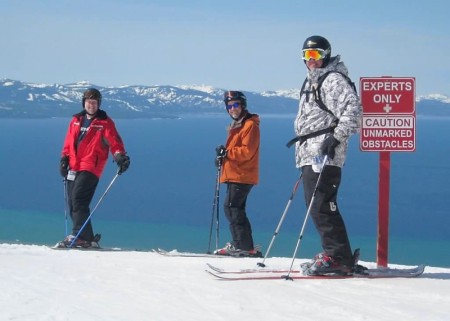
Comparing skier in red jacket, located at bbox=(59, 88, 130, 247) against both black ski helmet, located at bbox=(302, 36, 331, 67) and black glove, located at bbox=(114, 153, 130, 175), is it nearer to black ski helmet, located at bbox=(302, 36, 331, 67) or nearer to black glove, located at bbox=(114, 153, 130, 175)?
black glove, located at bbox=(114, 153, 130, 175)

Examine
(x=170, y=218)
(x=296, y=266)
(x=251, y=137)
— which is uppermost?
(x=251, y=137)

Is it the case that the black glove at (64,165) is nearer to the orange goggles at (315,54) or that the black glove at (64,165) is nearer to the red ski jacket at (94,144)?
the red ski jacket at (94,144)

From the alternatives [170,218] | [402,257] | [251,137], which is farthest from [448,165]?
[251,137]

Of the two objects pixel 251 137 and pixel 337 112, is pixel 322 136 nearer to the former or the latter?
pixel 337 112

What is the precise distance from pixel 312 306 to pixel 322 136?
1253mm

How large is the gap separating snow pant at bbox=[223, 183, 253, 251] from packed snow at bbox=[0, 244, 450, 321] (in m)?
1.37

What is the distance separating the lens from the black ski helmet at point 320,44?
15.9 feet

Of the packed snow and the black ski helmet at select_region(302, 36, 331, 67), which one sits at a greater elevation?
the black ski helmet at select_region(302, 36, 331, 67)

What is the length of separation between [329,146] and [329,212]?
0.47 metres

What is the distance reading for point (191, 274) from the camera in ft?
16.1

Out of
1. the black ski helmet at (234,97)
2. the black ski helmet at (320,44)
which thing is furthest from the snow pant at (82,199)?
the black ski helmet at (320,44)

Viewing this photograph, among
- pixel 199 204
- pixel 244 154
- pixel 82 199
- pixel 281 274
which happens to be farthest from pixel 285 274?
pixel 199 204

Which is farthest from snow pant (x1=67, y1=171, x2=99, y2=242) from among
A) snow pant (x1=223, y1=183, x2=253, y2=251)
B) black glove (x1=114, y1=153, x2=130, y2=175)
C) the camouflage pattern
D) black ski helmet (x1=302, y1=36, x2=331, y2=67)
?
black ski helmet (x1=302, y1=36, x2=331, y2=67)

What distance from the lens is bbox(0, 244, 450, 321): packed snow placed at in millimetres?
3846
